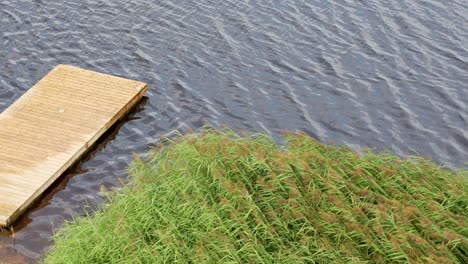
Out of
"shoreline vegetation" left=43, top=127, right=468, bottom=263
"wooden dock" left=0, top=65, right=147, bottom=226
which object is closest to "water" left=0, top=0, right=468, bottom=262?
"wooden dock" left=0, top=65, right=147, bottom=226

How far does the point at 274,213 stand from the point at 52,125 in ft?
23.2

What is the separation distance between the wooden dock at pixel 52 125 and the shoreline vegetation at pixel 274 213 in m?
1.73

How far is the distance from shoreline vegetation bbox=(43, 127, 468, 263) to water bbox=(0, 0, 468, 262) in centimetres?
241

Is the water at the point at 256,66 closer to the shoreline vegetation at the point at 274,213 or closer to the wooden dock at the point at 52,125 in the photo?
the wooden dock at the point at 52,125

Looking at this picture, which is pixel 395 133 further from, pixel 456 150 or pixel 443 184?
pixel 443 184

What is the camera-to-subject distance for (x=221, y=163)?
12.1m

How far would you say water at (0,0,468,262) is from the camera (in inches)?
650

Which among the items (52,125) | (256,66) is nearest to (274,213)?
(52,125)

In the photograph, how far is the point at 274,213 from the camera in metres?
11.2

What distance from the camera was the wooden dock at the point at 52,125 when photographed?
1402 centimetres

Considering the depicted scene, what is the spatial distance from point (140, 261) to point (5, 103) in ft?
27.2

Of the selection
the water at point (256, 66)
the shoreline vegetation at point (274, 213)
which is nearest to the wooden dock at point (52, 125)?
the water at point (256, 66)

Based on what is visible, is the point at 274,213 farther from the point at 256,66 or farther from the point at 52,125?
the point at 256,66

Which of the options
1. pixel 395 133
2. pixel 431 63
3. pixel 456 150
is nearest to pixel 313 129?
pixel 395 133
